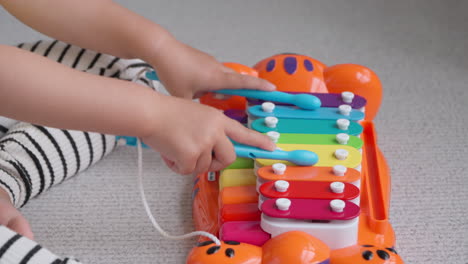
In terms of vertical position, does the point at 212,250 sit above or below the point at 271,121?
below

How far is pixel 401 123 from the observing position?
41.8 inches

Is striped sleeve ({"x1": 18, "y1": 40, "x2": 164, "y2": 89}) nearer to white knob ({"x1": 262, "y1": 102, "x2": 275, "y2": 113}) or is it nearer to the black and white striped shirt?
the black and white striped shirt

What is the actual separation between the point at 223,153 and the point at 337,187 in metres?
0.14

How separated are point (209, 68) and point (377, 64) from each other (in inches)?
19.6

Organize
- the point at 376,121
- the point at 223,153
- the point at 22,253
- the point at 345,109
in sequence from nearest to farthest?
the point at 22,253
the point at 223,153
the point at 345,109
the point at 376,121

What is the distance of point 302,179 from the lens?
2.35ft

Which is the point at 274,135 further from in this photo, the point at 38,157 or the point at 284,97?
the point at 38,157

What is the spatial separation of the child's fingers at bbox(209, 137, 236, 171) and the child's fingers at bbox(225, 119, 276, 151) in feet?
0.05

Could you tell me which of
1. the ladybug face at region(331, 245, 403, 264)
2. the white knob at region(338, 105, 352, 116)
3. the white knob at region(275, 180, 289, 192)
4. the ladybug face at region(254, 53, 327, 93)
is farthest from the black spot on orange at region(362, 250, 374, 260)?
the ladybug face at region(254, 53, 327, 93)

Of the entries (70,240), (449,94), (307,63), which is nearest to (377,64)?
(449,94)

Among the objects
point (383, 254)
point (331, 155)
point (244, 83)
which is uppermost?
point (244, 83)

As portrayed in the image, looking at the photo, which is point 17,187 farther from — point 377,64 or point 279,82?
point 377,64

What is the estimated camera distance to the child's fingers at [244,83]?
849mm

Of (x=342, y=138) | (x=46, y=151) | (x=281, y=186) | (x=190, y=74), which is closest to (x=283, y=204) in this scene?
(x=281, y=186)
